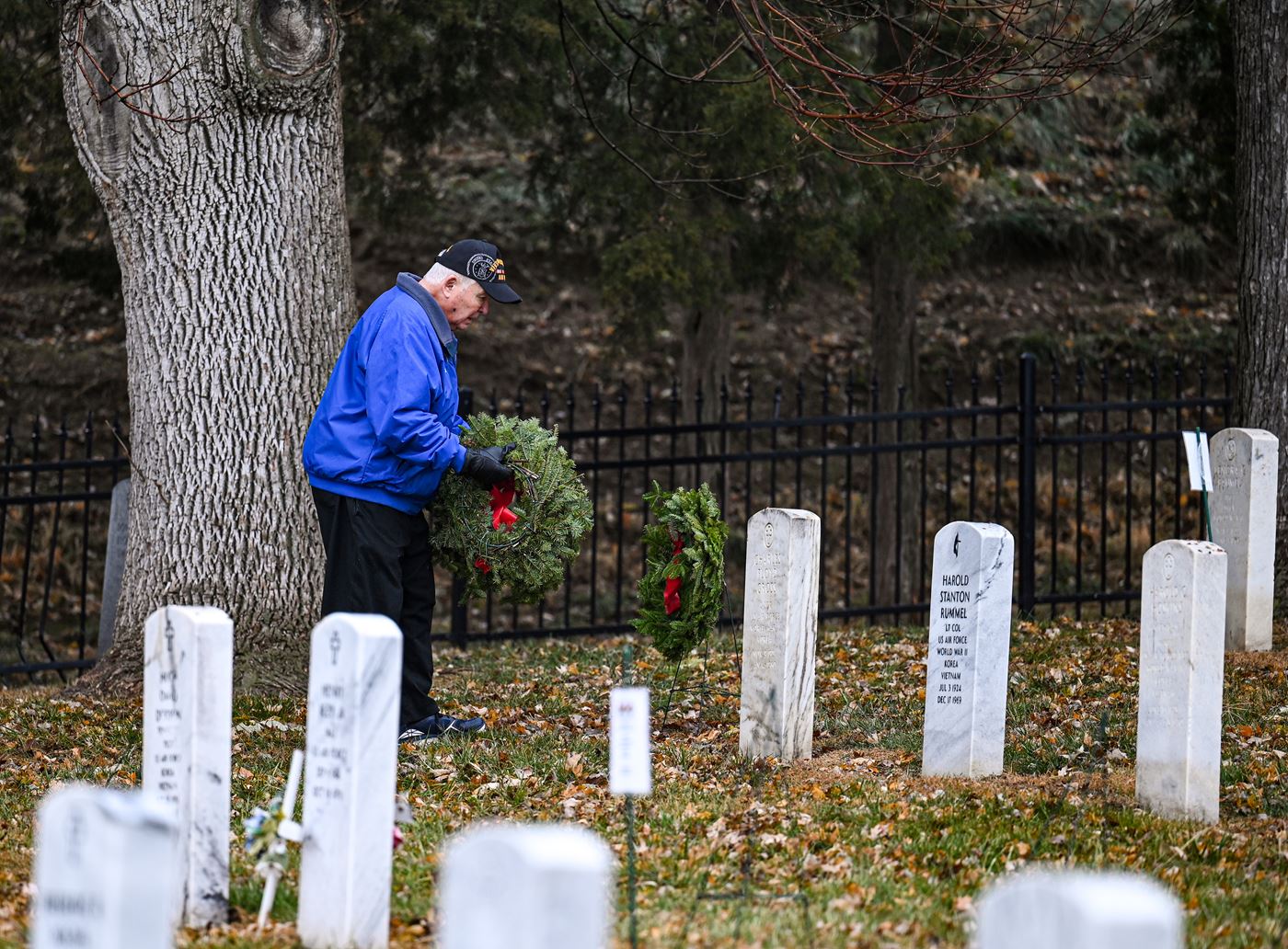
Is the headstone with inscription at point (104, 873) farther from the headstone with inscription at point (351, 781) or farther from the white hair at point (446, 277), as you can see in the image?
the white hair at point (446, 277)

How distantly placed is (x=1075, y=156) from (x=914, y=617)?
10.0 m

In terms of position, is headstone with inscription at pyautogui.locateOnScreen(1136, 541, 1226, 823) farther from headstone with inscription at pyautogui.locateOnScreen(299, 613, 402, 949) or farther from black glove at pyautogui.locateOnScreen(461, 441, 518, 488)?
headstone with inscription at pyautogui.locateOnScreen(299, 613, 402, 949)

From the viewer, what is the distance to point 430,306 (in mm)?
5824

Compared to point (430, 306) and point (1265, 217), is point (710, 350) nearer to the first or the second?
point (1265, 217)

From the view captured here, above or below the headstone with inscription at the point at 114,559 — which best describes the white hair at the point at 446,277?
above

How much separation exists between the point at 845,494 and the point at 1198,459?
10.8 ft

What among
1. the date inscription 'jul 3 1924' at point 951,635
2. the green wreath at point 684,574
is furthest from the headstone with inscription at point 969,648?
the green wreath at point 684,574

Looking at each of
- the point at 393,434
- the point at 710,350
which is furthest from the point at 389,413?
the point at 710,350

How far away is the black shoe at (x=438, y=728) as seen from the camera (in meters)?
5.97

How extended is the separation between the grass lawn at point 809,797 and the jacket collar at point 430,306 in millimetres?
1708

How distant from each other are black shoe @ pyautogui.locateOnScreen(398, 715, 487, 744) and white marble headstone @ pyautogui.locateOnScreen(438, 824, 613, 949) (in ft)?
11.3

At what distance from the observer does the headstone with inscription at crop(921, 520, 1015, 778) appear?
535 centimetres

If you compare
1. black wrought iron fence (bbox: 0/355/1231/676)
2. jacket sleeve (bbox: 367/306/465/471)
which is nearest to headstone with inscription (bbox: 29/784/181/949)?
jacket sleeve (bbox: 367/306/465/471)

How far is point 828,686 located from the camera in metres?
7.29
